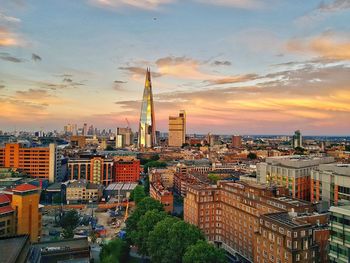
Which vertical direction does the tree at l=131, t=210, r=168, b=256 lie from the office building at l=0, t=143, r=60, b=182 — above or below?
below

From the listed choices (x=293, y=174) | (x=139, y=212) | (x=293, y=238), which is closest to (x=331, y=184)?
(x=293, y=174)

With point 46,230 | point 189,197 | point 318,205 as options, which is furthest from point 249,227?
point 46,230

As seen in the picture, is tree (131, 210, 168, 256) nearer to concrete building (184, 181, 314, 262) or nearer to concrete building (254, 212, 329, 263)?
concrete building (184, 181, 314, 262)

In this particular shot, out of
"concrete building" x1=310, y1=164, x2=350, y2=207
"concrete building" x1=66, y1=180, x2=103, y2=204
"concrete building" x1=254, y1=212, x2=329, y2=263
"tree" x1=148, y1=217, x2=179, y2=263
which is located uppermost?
"concrete building" x1=310, y1=164, x2=350, y2=207

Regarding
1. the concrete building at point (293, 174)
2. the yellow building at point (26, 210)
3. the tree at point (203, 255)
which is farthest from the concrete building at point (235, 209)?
the yellow building at point (26, 210)

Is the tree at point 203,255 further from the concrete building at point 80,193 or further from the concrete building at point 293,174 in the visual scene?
the concrete building at point 80,193

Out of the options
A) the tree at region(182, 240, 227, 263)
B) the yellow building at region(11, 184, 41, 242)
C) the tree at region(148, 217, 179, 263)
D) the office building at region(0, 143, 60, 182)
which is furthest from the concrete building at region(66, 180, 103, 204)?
the tree at region(182, 240, 227, 263)
